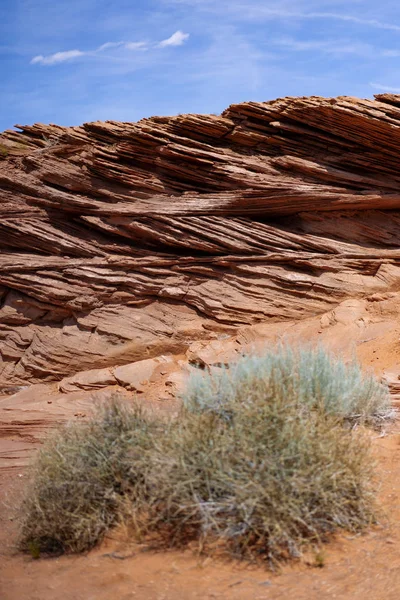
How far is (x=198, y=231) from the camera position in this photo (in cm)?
1376

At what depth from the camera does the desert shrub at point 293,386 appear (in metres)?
5.99

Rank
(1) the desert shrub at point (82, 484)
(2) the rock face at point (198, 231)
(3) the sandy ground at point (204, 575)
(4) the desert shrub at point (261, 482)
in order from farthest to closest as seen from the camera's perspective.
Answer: (2) the rock face at point (198, 231) → (1) the desert shrub at point (82, 484) → (4) the desert shrub at point (261, 482) → (3) the sandy ground at point (204, 575)

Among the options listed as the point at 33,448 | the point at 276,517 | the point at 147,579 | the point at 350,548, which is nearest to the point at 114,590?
the point at 147,579

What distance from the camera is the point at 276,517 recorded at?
502 centimetres

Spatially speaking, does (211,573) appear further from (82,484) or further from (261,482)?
(82,484)

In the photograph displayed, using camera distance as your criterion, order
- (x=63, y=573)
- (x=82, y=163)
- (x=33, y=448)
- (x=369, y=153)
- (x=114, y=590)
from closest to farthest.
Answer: (x=114, y=590) < (x=63, y=573) < (x=33, y=448) < (x=369, y=153) < (x=82, y=163)

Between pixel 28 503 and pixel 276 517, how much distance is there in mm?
2304

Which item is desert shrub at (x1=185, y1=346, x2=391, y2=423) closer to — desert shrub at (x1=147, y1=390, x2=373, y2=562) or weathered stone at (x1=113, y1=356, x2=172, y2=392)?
desert shrub at (x1=147, y1=390, x2=373, y2=562)

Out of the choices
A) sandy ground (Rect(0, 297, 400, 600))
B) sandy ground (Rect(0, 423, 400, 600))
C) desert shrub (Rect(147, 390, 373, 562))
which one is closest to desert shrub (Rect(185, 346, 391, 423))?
desert shrub (Rect(147, 390, 373, 562))

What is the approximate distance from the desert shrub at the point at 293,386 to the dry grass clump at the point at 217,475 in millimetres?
21

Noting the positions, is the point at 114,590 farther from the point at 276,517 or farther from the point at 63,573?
the point at 276,517

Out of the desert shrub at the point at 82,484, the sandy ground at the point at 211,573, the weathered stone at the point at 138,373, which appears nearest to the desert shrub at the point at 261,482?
the sandy ground at the point at 211,573

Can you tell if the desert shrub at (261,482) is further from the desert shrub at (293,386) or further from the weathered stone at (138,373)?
the weathered stone at (138,373)

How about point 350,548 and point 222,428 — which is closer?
point 350,548
